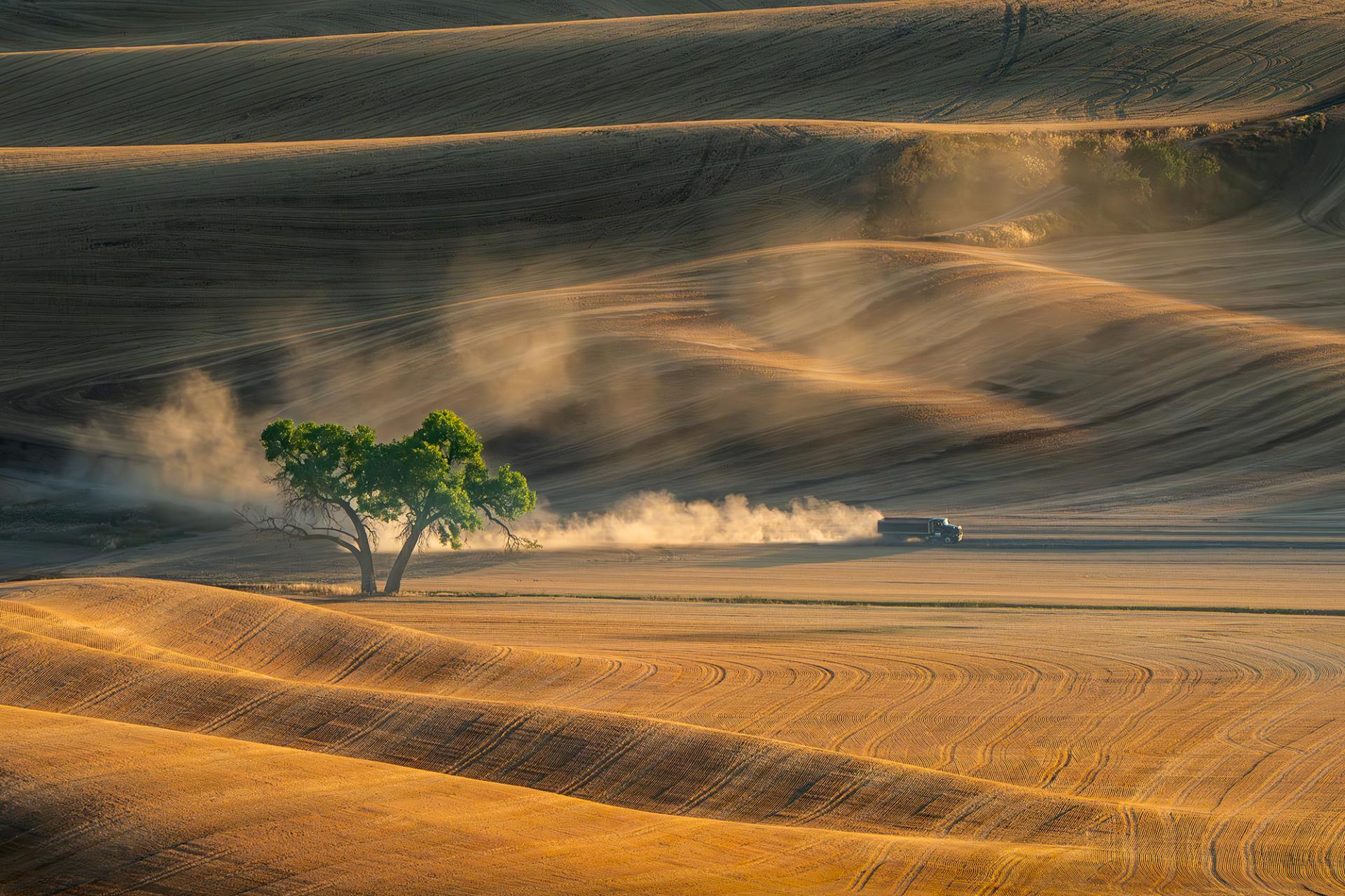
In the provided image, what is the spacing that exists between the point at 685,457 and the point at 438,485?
1605 centimetres

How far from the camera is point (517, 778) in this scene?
13828mm

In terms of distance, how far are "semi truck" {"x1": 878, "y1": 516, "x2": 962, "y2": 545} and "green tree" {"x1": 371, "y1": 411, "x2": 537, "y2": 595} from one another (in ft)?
34.1

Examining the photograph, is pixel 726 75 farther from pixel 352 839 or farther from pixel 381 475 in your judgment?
pixel 352 839

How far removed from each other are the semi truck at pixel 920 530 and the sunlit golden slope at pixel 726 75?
1587 inches

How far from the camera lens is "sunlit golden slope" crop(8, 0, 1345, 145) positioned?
263 feet

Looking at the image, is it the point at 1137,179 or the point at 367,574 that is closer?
the point at 367,574

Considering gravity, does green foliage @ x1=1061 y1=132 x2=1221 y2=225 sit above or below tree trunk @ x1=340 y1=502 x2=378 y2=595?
above

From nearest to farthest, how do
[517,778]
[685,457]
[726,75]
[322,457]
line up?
[517,778] < [322,457] < [685,457] < [726,75]

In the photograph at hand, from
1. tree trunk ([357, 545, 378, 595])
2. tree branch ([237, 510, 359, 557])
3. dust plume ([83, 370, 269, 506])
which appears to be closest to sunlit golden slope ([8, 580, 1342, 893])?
tree trunk ([357, 545, 378, 595])

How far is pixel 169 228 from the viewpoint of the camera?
68.2 metres

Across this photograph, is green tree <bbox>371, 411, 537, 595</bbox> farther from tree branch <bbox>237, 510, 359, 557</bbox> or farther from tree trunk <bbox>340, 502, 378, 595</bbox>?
tree branch <bbox>237, 510, 359, 557</bbox>

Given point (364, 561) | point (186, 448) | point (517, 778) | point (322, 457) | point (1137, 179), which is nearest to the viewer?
point (517, 778)

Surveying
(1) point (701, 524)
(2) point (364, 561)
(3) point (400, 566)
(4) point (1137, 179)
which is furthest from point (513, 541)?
(4) point (1137, 179)

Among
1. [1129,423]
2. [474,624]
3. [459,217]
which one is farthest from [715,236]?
[474,624]
